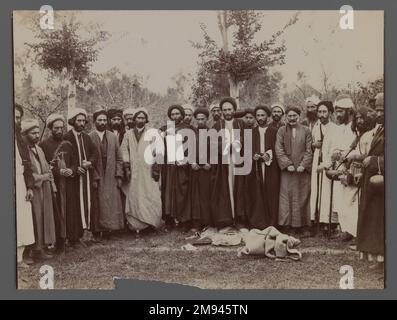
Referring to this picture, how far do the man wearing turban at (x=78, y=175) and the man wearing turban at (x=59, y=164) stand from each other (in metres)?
0.03

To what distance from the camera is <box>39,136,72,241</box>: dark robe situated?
741 cm

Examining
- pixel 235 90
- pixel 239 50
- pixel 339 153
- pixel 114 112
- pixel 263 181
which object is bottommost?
pixel 263 181

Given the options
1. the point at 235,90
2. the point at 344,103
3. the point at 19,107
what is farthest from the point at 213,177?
the point at 19,107

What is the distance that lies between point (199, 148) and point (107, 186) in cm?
81

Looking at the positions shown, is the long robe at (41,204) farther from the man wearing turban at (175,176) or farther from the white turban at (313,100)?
the white turban at (313,100)

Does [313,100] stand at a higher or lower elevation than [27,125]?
higher

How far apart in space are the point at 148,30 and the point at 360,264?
8.36 feet

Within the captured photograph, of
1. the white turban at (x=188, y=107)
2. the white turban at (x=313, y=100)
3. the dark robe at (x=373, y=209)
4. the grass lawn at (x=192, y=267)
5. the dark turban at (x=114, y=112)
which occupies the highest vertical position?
the white turban at (x=313, y=100)

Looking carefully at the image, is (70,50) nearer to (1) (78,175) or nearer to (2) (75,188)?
(1) (78,175)

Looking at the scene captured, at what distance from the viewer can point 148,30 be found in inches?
290

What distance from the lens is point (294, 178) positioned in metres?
7.43

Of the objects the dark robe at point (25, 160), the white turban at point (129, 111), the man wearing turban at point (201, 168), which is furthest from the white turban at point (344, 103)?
the dark robe at point (25, 160)

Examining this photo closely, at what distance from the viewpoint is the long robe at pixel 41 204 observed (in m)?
7.39
